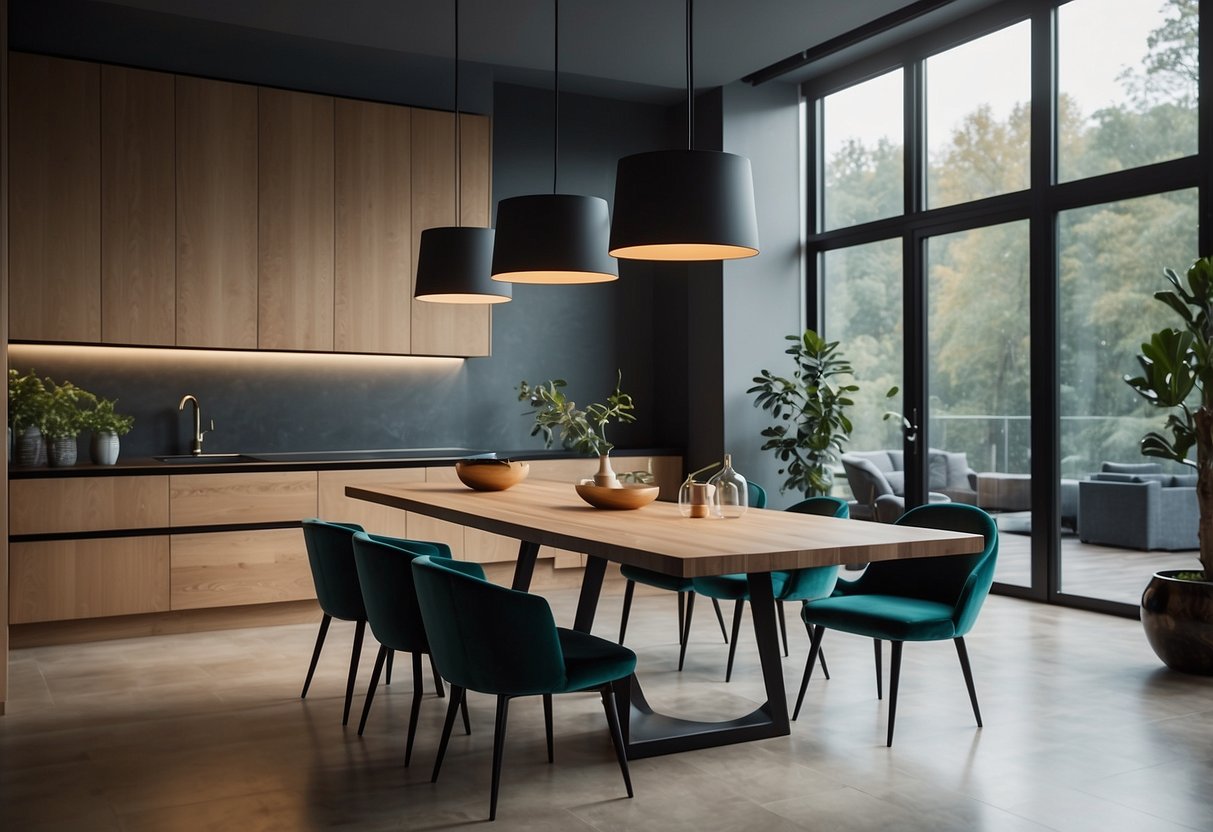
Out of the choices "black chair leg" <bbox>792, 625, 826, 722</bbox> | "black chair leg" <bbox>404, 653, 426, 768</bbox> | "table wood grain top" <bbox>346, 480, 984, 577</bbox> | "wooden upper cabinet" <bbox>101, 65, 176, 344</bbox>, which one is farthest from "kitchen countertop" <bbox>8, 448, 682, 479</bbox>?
"black chair leg" <bbox>792, 625, 826, 722</bbox>

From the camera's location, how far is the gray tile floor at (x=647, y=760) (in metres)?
3.02

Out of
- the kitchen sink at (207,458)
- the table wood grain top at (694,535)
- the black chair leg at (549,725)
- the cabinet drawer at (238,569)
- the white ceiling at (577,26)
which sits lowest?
the black chair leg at (549,725)

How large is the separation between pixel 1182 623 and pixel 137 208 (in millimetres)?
5270

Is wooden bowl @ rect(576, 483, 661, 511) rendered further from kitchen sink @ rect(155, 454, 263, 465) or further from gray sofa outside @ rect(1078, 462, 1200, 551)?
gray sofa outside @ rect(1078, 462, 1200, 551)

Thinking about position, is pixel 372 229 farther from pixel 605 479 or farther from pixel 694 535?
pixel 694 535

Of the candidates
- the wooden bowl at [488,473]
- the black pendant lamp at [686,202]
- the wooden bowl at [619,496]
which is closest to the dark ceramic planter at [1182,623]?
the wooden bowl at [619,496]

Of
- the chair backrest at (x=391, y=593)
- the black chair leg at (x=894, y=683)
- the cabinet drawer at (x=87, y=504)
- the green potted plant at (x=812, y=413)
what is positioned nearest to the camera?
the chair backrest at (x=391, y=593)

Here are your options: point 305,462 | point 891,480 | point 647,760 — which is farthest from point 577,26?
point 647,760

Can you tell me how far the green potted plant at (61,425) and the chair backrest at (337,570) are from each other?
221cm

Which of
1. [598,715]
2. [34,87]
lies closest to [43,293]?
[34,87]

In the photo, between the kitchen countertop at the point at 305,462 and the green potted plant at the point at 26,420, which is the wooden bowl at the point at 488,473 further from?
the green potted plant at the point at 26,420

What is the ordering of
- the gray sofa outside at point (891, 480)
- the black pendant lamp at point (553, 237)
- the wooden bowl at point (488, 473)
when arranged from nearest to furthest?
the black pendant lamp at point (553, 237), the wooden bowl at point (488, 473), the gray sofa outside at point (891, 480)

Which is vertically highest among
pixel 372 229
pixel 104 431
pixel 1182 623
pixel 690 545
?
pixel 372 229

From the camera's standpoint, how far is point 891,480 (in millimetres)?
6945
